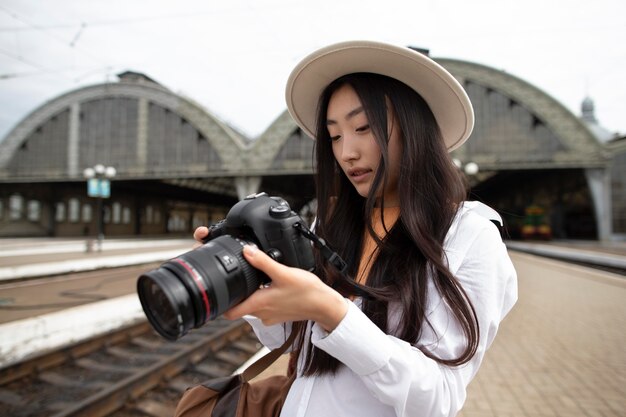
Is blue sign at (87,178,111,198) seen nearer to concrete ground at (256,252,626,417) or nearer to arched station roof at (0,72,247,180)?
arched station roof at (0,72,247,180)

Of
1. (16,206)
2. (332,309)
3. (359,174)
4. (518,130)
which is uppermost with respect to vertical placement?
(518,130)

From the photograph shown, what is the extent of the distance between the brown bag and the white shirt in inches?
5.6

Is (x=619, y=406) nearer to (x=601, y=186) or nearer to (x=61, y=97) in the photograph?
(x=601, y=186)

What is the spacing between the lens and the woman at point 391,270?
3.18 ft

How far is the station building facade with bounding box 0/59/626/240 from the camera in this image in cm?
2562

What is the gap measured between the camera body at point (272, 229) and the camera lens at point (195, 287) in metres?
0.11

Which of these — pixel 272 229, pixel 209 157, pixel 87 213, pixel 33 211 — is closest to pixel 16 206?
pixel 33 211

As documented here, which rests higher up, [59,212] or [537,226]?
[59,212]

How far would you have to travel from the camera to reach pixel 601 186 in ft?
80.9

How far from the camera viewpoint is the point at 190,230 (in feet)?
151

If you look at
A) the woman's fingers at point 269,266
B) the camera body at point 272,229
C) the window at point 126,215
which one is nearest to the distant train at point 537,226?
the camera body at point 272,229

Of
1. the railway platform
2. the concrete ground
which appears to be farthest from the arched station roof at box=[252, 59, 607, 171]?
the concrete ground

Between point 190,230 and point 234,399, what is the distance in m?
47.1

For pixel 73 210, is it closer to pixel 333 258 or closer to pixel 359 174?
pixel 359 174
